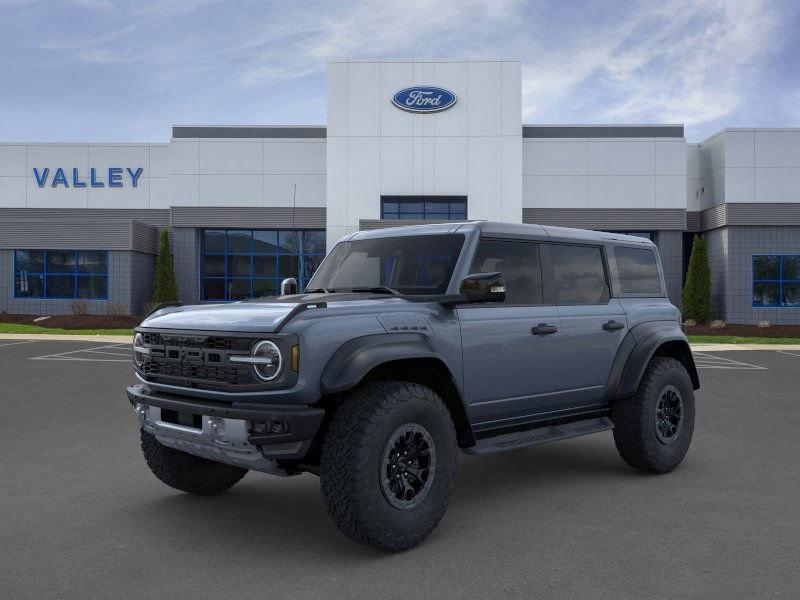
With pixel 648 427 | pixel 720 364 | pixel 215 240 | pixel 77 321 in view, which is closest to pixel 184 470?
pixel 648 427

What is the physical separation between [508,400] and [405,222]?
2285 cm

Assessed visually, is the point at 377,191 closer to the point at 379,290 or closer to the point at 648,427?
the point at 648,427

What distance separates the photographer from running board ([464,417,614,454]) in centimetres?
491

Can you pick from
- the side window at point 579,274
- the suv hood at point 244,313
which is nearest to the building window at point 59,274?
the suv hood at point 244,313

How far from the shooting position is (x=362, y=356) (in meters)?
4.15

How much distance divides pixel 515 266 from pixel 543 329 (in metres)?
0.53

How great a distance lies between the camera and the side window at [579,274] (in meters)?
5.78

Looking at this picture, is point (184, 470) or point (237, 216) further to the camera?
point (237, 216)

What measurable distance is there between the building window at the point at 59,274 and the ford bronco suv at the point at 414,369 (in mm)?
27576

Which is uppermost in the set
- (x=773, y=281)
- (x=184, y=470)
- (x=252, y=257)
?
(x=252, y=257)

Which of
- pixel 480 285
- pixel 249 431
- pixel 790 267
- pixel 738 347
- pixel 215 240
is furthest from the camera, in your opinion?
pixel 215 240

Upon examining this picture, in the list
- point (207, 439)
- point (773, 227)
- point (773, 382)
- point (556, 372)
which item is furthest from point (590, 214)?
point (207, 439)

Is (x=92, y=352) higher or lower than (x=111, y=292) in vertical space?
lower

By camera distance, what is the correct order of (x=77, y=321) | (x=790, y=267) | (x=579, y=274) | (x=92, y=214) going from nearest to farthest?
(x=579, y=274), (x=77, y=321), (x=790, y=267), (x=92, y=214)
